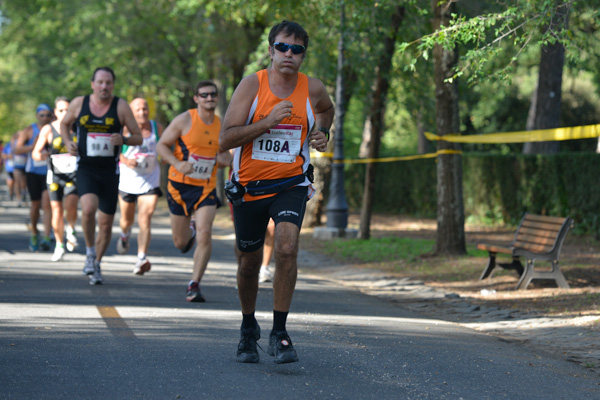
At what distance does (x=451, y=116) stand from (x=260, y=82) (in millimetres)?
A: 8279

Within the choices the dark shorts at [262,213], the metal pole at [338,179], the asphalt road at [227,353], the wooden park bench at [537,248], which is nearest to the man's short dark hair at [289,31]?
the dark shorts at [262,213]

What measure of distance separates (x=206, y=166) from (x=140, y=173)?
1.69 m

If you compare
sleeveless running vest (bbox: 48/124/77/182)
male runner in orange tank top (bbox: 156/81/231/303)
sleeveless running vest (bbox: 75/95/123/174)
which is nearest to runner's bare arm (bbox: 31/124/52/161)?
sleeveless running vest (bbox: 48/124/77/182)

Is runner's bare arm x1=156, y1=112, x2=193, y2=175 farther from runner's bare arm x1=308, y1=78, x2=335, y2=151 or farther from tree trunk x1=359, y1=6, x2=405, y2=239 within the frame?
tree trunk x1=359, y1=6, x2=405, y2=239

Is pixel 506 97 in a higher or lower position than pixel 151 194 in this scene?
higher

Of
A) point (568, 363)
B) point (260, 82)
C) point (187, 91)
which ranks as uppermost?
point (187, 91)

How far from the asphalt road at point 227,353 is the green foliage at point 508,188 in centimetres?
914

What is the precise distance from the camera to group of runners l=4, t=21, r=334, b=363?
5590 mm

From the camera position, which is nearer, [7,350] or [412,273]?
[7,350]

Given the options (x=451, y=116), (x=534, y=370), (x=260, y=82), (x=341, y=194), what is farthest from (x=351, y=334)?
(x=341, y=194)

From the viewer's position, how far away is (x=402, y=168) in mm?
26906

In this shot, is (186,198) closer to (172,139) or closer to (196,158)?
(196,158)

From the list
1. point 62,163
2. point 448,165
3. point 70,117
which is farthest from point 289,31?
point 448,165

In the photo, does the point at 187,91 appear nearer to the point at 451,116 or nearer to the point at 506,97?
the point at 506,97
